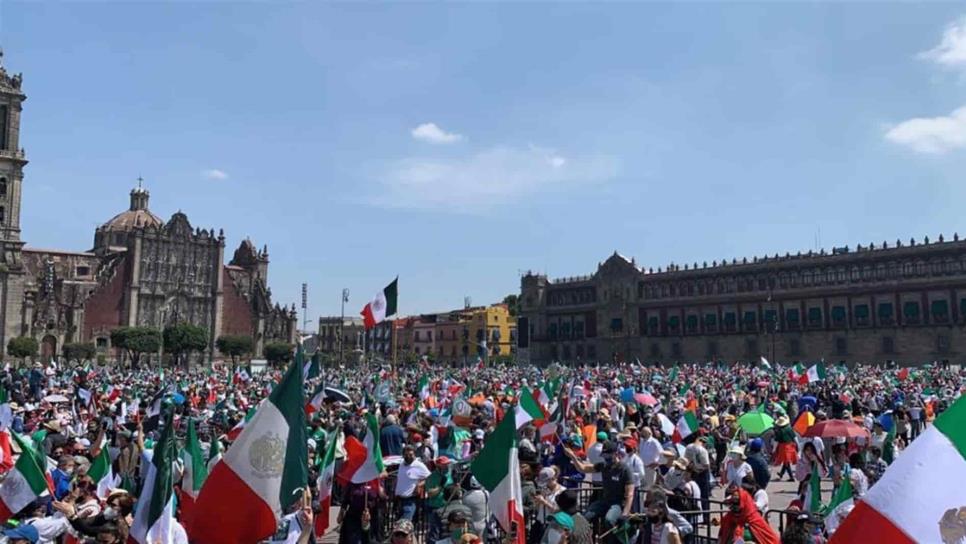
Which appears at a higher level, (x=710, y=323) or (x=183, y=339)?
(x=710, y=323)

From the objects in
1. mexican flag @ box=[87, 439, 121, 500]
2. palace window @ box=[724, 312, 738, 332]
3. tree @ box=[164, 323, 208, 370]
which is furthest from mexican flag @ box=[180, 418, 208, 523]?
tree @ box=[164, 323, 208, 370]

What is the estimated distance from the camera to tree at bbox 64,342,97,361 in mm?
72812

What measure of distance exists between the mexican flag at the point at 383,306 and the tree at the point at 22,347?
2174 inches

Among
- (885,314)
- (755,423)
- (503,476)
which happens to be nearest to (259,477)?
(503,476)

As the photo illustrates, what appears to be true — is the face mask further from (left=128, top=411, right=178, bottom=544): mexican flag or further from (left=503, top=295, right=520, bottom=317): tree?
(left=503, top=295, right=520, bottom=317): tree

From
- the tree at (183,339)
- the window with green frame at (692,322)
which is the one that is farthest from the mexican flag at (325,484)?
the tree at (183,339)

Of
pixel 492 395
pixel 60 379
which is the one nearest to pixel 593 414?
pixel 492 395

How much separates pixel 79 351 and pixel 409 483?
74039 mm

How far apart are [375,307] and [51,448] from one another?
15371 mm

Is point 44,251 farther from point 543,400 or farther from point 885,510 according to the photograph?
point 885,510

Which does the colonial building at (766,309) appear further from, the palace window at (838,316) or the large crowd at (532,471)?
the large crowd at (532,471)

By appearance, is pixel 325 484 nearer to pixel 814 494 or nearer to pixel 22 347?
pixel 814 494

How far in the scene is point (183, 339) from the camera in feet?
255

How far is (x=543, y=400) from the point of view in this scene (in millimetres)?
18328
